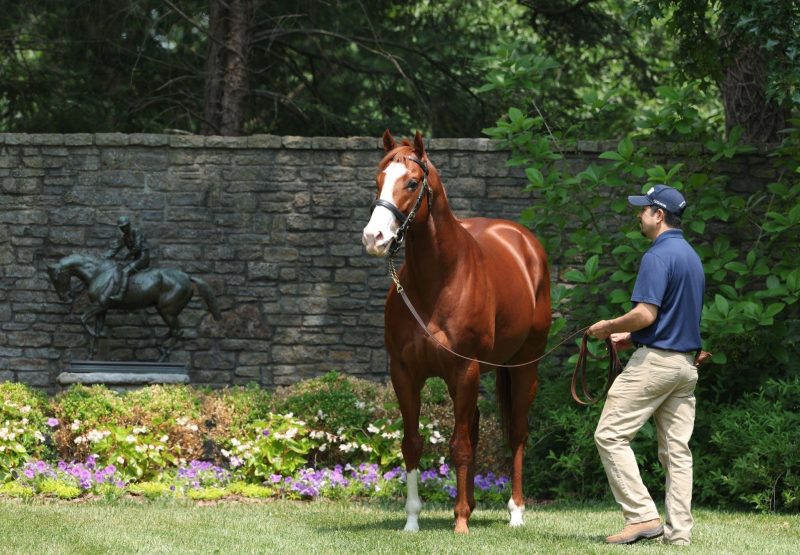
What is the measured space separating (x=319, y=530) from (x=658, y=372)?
2.21 metres

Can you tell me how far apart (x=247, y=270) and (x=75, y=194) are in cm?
189

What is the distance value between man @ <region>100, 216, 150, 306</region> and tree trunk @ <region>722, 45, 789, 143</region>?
563 centimetres

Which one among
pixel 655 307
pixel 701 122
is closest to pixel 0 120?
pixel 701 122

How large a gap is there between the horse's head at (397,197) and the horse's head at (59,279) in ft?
17.4

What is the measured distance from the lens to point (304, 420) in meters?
9.18

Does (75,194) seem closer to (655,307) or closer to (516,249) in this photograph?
(516,249)

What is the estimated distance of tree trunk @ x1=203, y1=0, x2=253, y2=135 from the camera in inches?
558

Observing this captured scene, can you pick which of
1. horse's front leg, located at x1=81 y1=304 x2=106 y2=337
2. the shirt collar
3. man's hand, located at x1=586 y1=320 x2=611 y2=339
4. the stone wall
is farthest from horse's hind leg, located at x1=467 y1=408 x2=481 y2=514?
horse's front leg, located at x1=81 y1=304 x2=106 y2=337

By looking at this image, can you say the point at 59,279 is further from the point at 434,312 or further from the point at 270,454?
the point at 434,312

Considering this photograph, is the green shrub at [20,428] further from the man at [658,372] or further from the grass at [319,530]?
the man at [658,372]

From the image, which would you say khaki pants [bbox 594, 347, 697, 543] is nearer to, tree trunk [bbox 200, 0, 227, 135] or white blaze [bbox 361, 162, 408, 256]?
white blaze [bbox 361, 162, 408, 256]

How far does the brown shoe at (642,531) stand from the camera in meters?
5.95

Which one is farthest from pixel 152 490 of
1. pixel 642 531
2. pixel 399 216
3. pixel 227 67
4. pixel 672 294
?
pixel 227 67

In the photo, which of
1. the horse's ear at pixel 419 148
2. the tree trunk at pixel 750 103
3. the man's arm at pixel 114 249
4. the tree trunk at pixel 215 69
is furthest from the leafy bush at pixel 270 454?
the tree trunk at pixel 215 69
